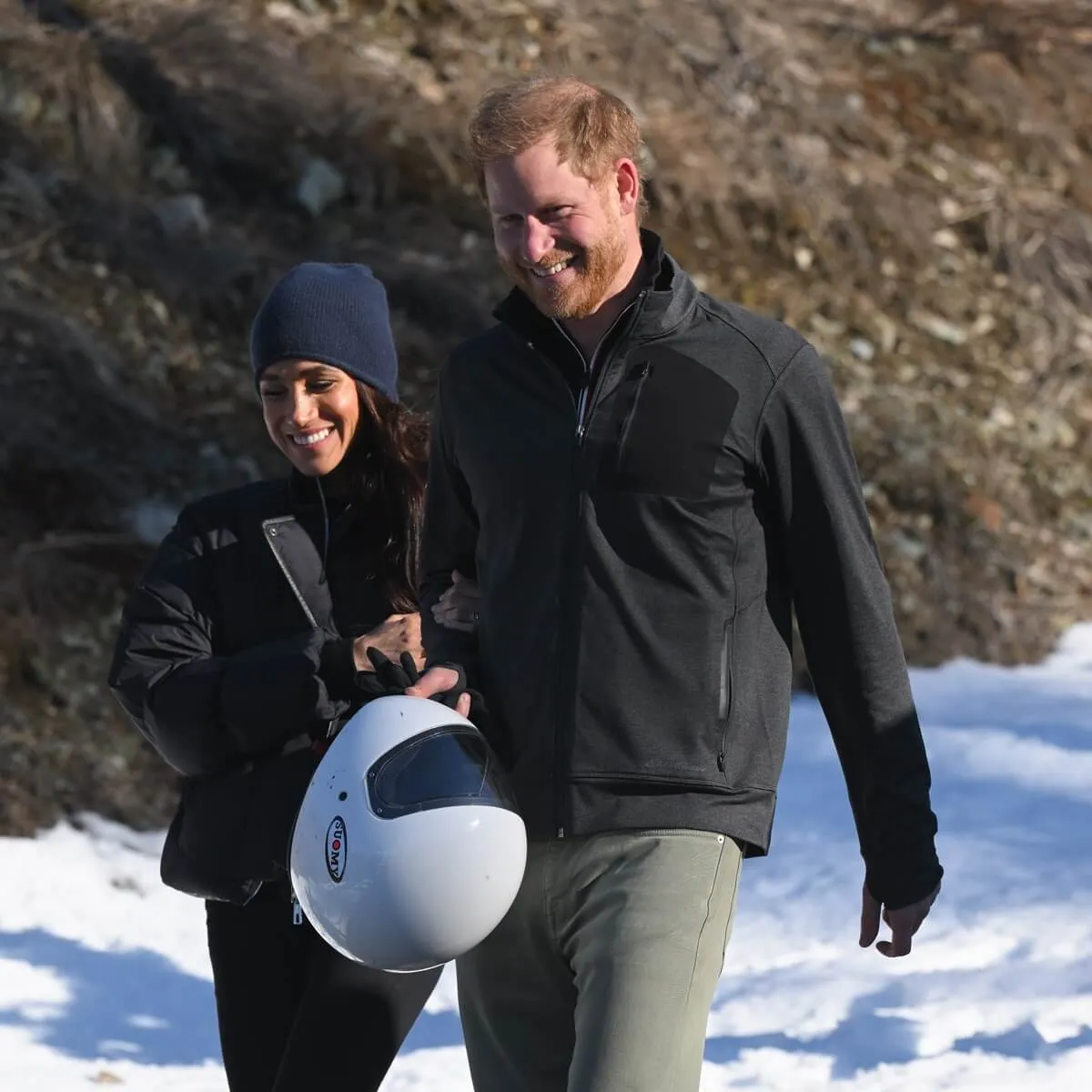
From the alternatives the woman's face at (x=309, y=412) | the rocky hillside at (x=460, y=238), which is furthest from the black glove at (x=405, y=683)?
the rocky hillside at (x=460, y=238)

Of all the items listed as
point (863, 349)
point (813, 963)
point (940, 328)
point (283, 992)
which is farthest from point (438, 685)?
point (940, 328)

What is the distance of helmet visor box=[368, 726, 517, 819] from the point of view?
2764 millimetres

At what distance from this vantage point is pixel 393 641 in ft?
11.0

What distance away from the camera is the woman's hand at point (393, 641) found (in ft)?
10.9

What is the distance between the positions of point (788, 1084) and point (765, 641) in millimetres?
2742

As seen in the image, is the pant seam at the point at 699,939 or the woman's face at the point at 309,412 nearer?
the pant seam at the point at 699,939

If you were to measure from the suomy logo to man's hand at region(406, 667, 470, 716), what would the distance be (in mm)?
210

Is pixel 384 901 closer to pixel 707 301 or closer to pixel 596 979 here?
pixel 596 979

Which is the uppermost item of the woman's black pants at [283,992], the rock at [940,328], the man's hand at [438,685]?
the man's hand at [438,685]

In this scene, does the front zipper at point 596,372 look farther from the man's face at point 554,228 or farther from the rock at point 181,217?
the rock at point 181,217

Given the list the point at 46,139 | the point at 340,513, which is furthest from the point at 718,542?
the point at 46,139

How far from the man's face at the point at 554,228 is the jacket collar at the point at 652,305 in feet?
0.20

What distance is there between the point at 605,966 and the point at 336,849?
41cm

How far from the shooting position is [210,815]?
339cm
